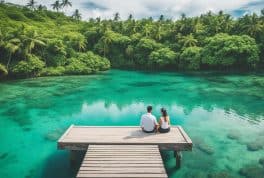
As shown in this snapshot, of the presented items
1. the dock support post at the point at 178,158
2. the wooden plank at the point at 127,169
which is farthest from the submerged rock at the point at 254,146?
the wooden plank at the point at 127,169

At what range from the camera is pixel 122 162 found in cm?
888

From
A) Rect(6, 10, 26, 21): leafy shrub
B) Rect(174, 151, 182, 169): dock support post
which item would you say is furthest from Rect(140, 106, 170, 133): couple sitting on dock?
Rect(6, 10, 26, 21): leafy shrub

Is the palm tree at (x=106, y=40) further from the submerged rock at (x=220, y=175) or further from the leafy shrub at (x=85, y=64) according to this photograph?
the submerged rock at (x=220, y=175)

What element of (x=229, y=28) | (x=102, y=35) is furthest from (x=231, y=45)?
(x=102, y=35)

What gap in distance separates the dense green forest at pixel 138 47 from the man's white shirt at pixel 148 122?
3819cm

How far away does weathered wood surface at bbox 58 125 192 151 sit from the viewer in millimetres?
10648

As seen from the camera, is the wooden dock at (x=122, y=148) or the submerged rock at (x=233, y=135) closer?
the wooden dock at (x=122, y=148)

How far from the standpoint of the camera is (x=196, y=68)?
56.8 m

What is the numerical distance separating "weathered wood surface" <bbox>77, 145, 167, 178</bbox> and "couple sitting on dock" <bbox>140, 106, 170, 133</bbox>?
4.75 feet

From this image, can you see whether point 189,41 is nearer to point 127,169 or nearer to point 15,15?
point 15,15

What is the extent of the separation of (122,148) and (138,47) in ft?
188

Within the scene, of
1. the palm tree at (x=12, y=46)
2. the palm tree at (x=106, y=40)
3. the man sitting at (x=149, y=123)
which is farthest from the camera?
the palm tree at (x=106, y=40)

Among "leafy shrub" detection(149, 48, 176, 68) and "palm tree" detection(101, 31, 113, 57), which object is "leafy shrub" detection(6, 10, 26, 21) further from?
"leafy shrub" detection(149, 48, 176, 68)

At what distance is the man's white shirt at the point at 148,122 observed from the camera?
1144cm
